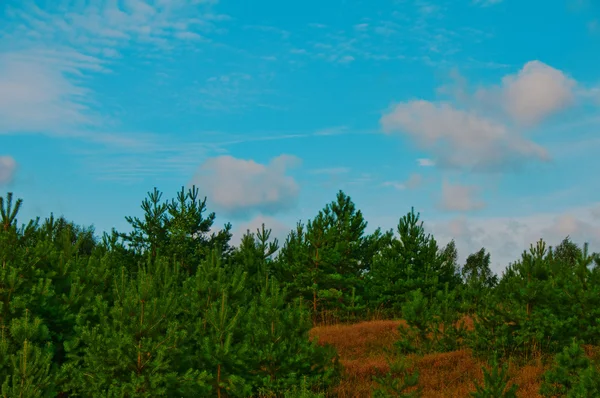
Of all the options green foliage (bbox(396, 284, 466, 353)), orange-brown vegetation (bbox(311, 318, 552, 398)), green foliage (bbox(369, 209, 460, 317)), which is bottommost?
orange-brown vegetation (bbox(311, 318, 552, 398))

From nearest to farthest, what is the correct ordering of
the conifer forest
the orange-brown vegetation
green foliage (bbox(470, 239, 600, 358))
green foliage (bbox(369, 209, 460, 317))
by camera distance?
the conifer forest, the orange-brown vegetation, green foliage (bbox(470, 239, 600, 358)), green foliage (bbox(369, 209, 460, 317))

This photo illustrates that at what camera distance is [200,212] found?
31.2m

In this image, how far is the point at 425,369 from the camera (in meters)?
15.9

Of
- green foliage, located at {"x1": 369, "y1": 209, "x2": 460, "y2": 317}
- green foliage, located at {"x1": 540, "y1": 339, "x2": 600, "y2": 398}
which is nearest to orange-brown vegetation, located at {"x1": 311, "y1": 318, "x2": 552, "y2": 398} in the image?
green foliage, located at {"x1": 540, "y1": 339, "x2": 600, "y2": 398}

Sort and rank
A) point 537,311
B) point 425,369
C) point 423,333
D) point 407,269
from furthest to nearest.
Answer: point 407,269
point 423,333
point 537,311
point 425,369

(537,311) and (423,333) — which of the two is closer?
(537,311)

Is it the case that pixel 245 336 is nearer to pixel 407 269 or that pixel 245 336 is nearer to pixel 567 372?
pixel 567 372

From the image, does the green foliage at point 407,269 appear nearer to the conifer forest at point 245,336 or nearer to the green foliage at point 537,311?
the conifer forest at point 245,336

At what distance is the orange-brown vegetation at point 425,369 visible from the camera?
44.8ft

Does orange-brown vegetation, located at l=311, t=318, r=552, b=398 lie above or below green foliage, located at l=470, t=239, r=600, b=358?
below

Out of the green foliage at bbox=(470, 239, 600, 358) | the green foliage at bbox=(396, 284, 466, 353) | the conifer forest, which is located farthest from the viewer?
the green foliage at bbox=(396, 284, 466, 353)

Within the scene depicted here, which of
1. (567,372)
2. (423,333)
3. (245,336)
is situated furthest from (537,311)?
(245,336)

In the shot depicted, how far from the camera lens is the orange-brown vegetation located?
44.8 ft

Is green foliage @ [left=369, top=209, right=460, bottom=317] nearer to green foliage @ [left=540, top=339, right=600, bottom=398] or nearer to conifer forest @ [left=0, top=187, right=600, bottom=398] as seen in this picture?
conifer forest @ [left=0, top=187, right=600, bottom=398]
